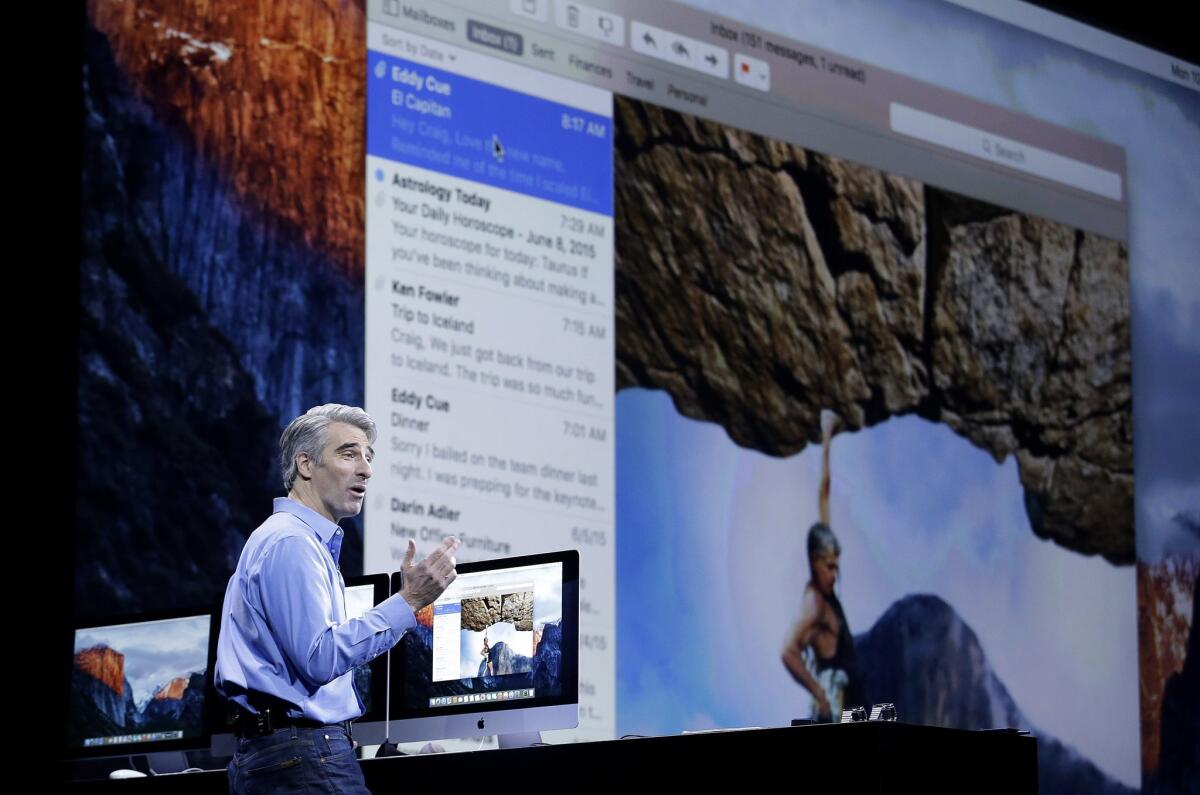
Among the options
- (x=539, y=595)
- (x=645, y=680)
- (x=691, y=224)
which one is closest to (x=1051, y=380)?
(x=691, y=224)

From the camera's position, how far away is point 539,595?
3812mm

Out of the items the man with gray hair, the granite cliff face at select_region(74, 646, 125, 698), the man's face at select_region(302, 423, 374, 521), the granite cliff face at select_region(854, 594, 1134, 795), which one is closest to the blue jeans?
the man with gray hair

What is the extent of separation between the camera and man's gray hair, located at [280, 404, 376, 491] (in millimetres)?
3260

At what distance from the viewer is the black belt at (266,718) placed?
3.05 meters

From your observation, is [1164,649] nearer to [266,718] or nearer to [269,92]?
[269,92]

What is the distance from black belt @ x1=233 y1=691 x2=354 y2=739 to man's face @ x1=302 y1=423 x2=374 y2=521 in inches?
13.6

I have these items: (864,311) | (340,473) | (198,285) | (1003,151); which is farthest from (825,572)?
(340,473)

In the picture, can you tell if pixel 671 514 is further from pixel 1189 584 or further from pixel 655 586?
pixel 1189 584

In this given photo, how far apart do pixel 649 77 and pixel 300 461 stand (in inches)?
106

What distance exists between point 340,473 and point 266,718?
0.43 m

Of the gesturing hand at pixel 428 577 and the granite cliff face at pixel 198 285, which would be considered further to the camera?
the granite cliff face at pixel 198 285

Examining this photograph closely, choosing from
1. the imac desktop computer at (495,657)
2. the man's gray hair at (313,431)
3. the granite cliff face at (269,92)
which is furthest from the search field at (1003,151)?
the man's gray hair at (313,431)

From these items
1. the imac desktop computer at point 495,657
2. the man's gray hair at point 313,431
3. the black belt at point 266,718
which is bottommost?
the black belt at point 266,718

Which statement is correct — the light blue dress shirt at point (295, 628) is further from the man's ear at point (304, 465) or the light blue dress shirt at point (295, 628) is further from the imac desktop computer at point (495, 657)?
the imac desktop computer at point (495, 657)
